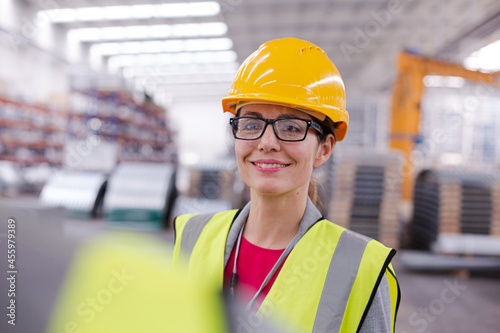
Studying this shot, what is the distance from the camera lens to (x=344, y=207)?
19.7 ft

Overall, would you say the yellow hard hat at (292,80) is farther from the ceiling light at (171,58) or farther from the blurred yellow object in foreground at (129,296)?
the ceiling light at (171,58)

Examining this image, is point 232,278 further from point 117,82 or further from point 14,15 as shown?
point 14,15

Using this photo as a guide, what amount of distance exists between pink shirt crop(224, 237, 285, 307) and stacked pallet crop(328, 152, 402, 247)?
5.01 meters

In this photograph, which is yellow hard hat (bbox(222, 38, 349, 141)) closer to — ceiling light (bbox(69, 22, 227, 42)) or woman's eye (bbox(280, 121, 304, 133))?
woman's eye (bbox(280, 121, 304, 133))

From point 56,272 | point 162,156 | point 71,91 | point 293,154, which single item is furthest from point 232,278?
point 162,156

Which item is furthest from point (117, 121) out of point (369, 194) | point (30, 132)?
Result: point (369, 194)

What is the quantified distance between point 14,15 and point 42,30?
6.62 feet

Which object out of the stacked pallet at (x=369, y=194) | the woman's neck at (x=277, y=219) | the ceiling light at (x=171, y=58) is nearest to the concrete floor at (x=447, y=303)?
the stacked pallet at (x=369, y=194)

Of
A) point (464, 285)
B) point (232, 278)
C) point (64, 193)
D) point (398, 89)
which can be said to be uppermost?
point (398, 89)

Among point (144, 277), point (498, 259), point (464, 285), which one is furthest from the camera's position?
point (498, 259)

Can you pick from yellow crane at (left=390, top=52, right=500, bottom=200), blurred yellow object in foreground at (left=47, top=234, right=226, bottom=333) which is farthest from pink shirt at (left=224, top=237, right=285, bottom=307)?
yellow crane at (left=390, top=52, right=500, bottom=200)

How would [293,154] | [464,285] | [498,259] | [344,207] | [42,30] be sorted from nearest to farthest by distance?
[293,154], [464,285], [498,259], [344,207], [42,30]

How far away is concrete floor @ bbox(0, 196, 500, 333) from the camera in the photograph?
393 mm

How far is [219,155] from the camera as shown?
14.1 meters
